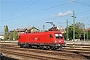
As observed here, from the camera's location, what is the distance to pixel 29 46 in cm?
3622

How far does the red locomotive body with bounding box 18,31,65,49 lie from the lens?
92.8 ft

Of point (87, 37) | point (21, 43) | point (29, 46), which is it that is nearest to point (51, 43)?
point (29, 46)

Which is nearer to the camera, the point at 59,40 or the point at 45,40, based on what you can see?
the point at 59,40

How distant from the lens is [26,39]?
36.9m

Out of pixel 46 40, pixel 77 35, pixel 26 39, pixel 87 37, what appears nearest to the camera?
pixel 46 40

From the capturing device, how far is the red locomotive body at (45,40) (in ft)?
92.8

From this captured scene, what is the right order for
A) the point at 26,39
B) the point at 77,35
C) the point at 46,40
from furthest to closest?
1. the point at 77,35
2. the point at 26,39
3. the point at 46,40

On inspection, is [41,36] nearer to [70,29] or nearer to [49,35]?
[49,35]

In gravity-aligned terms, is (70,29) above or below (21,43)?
above

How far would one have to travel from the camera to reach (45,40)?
30.2 m

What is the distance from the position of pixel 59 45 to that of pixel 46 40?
2.71 m

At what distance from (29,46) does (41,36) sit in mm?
5400

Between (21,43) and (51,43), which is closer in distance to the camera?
(51,43)

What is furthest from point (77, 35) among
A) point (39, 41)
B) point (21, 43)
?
point (39, 41)
